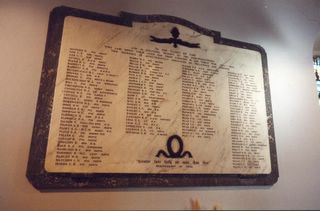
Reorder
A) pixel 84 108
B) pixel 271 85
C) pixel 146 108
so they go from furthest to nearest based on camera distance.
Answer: pixel 271 85
pixel 146 108
pixel 84 108

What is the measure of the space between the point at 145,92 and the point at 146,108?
0.09 meters

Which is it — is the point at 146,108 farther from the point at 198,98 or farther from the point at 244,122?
the point at 244,122

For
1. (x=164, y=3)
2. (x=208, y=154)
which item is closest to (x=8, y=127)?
(x=208, y=154)

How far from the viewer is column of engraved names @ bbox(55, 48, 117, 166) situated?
1.26m

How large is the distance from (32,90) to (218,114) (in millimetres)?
1033

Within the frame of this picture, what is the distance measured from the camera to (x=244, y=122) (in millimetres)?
1600

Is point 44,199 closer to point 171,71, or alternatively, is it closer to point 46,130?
point 46,130

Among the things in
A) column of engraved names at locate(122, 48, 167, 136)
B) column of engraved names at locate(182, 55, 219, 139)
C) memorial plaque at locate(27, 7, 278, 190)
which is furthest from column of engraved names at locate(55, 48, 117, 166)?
column of engraved names at locate(182, 55, 219, 139)

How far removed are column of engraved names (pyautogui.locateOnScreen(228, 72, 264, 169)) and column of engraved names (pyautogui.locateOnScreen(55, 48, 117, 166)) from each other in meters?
0.74

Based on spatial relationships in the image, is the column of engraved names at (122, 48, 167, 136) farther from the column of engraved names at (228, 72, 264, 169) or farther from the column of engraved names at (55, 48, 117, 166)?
the column of engraved names at (228, 72, 264, 169)

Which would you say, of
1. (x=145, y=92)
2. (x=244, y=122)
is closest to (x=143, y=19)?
(x=145, y=92)

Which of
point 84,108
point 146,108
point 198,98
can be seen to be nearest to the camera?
point 84,108

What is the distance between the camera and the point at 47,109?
1.28m

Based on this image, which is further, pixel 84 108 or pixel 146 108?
pixel 146 108
